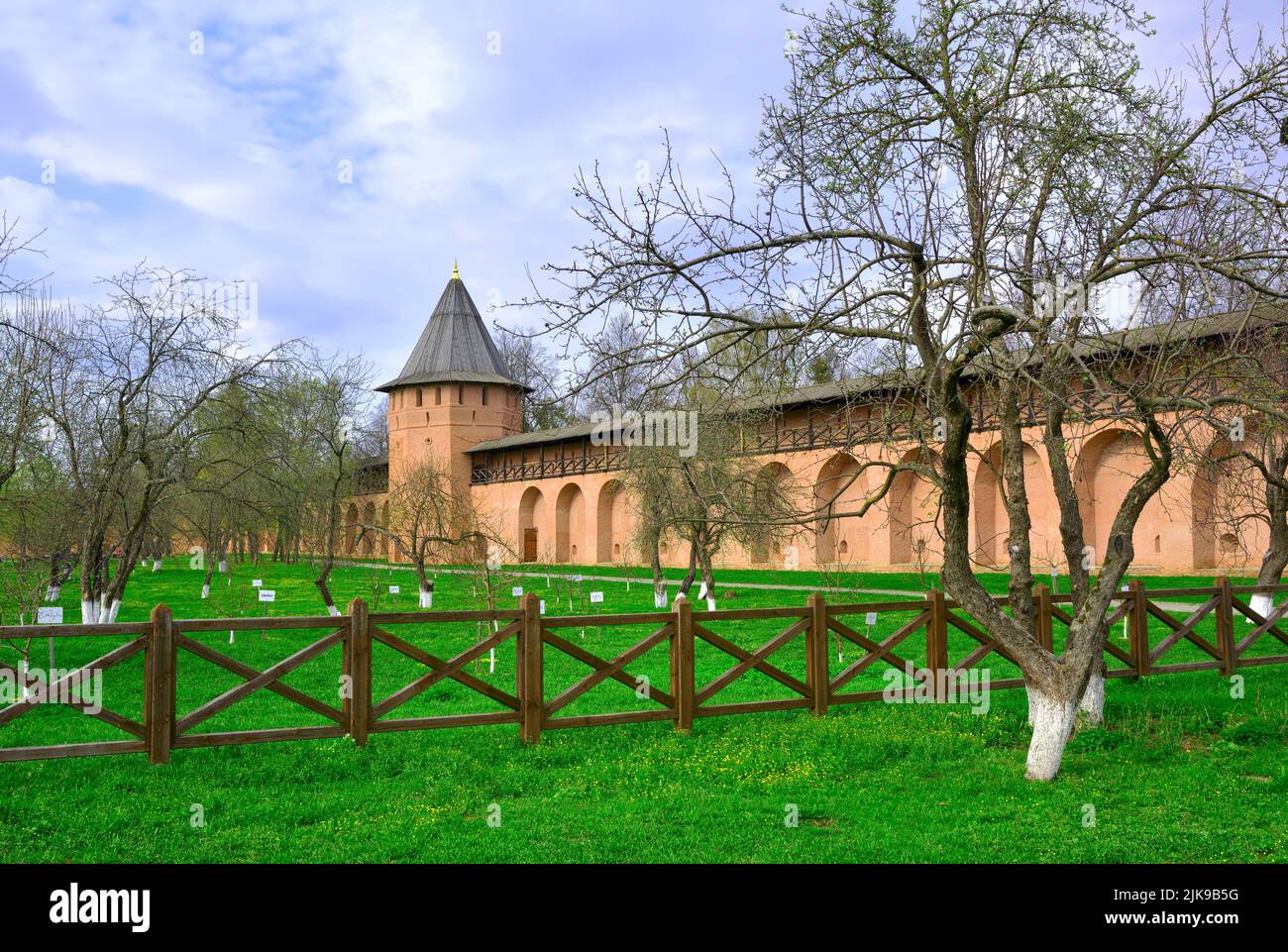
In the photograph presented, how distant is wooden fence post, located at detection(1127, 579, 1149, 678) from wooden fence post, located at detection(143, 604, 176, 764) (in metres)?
7.92

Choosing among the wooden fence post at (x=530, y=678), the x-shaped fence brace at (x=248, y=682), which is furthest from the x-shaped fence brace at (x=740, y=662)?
the x-shaped fence brace at (x=248, y=682)

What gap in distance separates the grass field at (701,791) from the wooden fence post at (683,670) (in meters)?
0.19

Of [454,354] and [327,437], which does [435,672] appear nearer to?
[327,437]

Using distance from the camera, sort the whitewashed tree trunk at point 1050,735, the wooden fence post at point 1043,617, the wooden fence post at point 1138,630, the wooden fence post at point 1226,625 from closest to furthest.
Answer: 1. the whitewashed tree trunk at point 1050,735
2. the wooden fence post at point 1043,617
3. the wooden fence post at point 1138,630
4. the wooden fence post at point 1226,625

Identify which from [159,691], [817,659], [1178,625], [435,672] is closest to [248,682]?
[159,691]

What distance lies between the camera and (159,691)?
20.1 ft

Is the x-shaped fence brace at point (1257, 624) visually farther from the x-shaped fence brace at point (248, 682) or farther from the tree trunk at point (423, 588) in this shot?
the tree trunk at point (423, 588)

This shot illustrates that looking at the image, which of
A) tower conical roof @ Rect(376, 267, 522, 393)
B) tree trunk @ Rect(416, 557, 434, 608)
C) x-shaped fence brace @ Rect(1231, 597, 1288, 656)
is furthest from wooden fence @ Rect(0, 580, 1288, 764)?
tower conical roof @ Rect(376, 267, 522, 393)

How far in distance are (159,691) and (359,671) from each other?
3.94 ft

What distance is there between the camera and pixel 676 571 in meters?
30.2

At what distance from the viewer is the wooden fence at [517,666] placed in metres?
6.12

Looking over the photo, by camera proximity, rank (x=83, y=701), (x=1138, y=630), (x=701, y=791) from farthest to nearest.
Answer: (x=1138, y=630)
(x=83, y=701)
(x=701, y=791)

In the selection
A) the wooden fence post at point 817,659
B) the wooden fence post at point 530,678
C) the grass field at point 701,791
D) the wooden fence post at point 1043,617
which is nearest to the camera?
the grass field at point 701,791

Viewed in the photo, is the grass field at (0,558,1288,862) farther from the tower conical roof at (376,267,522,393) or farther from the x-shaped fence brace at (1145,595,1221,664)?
the tower conical roof at (376,267,522,393)
